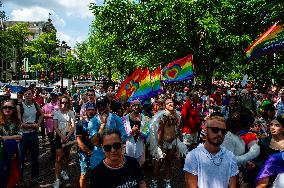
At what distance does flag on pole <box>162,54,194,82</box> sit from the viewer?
14.2 metres

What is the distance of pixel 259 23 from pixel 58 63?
48723 millimetres

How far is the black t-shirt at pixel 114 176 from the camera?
→ 10.5 feet

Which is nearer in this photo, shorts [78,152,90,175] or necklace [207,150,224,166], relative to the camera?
necklace [207,150,224,166]

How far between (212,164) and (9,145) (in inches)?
124

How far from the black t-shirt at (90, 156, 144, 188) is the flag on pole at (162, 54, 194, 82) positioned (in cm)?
1096

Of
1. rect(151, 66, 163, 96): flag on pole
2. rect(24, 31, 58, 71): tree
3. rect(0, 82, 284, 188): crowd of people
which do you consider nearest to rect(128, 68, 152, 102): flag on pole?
rect(151, 66, 163, 96): flag on pole

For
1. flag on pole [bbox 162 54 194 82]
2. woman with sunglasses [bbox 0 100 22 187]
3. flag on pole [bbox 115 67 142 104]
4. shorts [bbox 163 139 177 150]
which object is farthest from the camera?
flag on pole [bbox 162 54 194 82]

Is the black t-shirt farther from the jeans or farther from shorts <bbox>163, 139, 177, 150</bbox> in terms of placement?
the jeans

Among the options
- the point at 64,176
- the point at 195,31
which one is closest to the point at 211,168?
the point at 64,176

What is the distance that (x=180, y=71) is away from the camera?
1453cm

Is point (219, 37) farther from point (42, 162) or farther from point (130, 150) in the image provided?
point (130, 150)

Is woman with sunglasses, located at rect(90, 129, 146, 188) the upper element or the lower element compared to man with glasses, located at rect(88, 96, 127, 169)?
lower

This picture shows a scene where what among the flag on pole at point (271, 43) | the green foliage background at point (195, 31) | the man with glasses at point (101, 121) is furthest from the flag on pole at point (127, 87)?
the green foliage background at point (195, 31)

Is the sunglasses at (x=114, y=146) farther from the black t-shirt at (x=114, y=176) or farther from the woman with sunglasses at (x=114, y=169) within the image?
the black t-shirt at (x=114, y=176)
